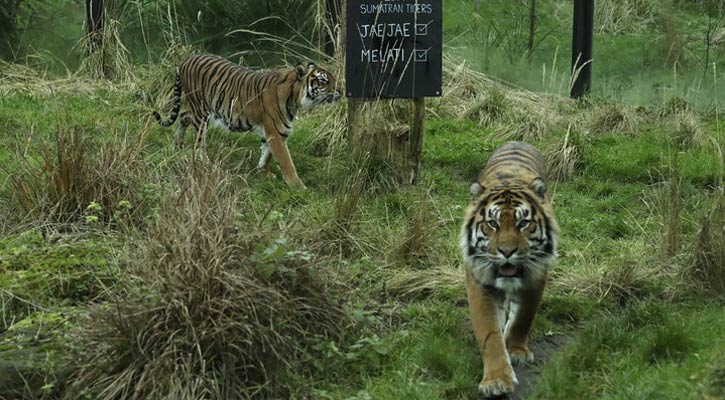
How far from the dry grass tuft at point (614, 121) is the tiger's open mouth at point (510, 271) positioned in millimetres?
5356

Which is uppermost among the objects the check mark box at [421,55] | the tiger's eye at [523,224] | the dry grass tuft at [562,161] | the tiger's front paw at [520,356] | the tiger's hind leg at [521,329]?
the tiger's eye at [523,224]

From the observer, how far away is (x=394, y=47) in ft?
26.9

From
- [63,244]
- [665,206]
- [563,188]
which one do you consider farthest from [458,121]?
[63,244]

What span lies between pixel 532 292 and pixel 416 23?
359 cm

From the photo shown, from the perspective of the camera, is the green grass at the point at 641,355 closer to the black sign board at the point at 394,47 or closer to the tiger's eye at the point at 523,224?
the tiger's eye at the point at 523,224

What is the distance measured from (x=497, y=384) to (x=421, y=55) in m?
4.01

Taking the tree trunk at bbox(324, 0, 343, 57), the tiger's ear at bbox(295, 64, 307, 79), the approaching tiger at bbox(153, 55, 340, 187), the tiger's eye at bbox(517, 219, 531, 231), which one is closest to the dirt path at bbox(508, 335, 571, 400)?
the tiger's eye at bbox(517, 219, 531, 231)

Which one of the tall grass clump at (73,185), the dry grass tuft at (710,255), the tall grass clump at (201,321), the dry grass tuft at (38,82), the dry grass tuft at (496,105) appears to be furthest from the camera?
the dry grass tuft at (38,82)

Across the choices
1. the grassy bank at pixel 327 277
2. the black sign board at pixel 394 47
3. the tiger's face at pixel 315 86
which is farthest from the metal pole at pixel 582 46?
the tiger's face at pixel 315 86

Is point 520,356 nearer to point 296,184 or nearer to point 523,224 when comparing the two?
point 523,224

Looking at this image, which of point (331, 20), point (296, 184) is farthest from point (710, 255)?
point (331, 20)

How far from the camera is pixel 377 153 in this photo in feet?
26.9

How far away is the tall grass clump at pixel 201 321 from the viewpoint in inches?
178

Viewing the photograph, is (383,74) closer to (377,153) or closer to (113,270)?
(377,153)
